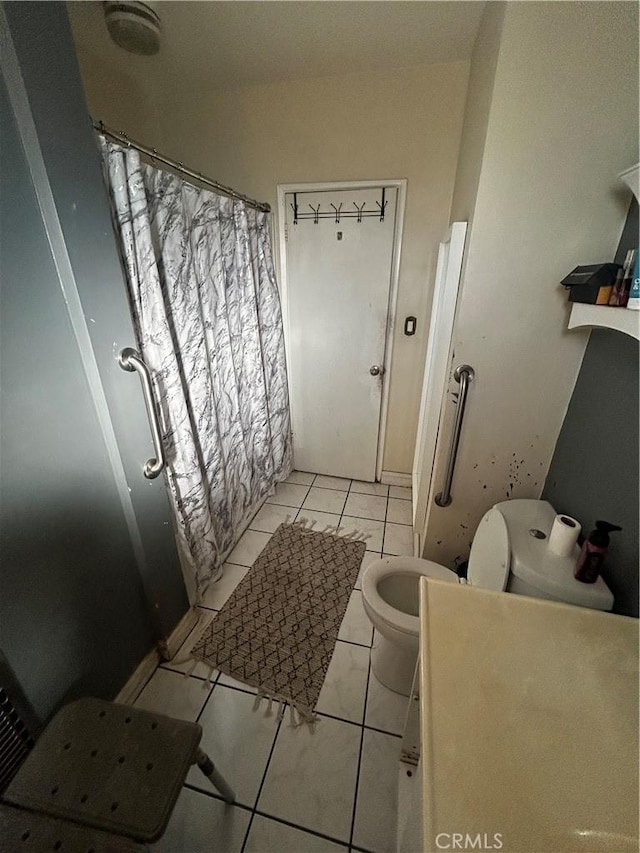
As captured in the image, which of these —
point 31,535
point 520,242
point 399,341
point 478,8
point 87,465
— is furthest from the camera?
point 399,341

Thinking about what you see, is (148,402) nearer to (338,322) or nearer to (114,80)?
(338,322)

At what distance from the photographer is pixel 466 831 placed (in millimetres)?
433

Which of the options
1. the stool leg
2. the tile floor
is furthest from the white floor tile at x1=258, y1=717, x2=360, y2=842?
the stool leg

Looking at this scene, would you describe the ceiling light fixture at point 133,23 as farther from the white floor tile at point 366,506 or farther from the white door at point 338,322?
the white floor tile at point 366,506

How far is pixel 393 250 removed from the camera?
190cm

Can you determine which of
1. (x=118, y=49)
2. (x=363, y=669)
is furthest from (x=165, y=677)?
(x=118, y=49)

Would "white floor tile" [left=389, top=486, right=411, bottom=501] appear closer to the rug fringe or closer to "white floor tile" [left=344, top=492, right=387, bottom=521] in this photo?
"white floor tile" [left=344, top=492, right=387, bottom=521]

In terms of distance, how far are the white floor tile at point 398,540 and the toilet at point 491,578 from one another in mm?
509

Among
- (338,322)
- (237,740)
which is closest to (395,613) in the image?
(237,740)

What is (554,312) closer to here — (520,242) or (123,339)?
(520,242)

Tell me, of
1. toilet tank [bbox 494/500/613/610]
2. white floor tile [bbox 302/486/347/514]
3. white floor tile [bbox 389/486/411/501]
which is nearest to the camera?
toilet tank [bbox 494/500/613/610]

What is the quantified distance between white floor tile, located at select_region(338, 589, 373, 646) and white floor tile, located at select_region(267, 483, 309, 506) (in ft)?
2.83

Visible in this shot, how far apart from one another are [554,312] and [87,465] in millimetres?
1574

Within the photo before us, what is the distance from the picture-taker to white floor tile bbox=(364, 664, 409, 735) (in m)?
1.15
